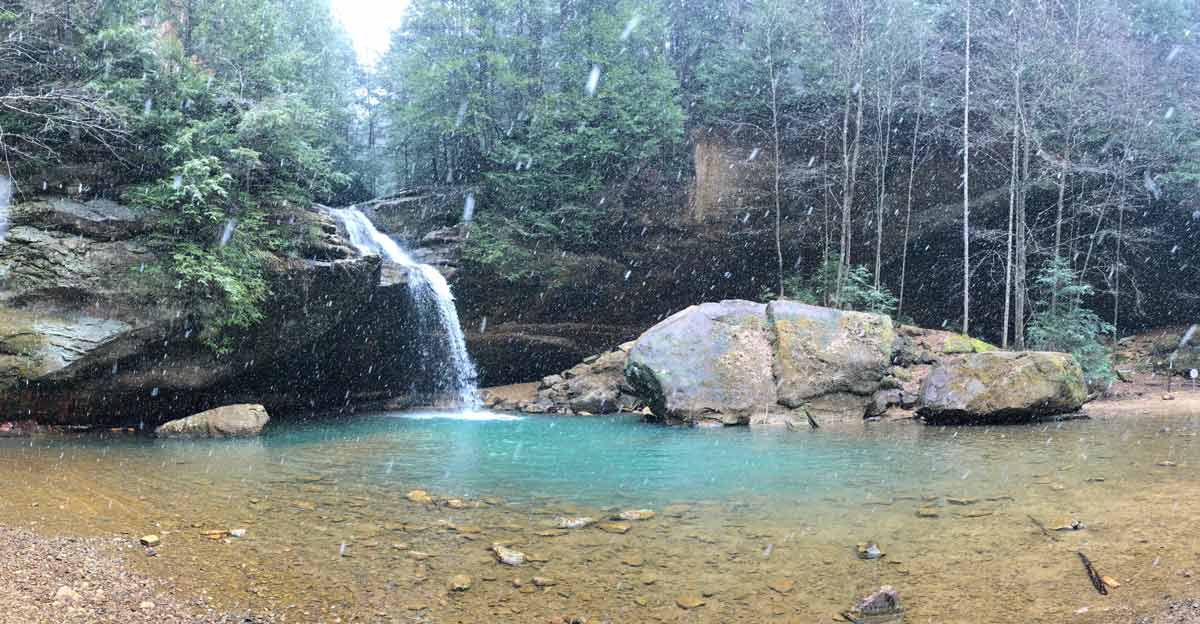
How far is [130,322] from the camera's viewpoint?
39.7 feet

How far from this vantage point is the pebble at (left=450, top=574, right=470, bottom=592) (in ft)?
15.0

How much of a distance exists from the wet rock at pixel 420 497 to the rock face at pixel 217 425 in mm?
6945

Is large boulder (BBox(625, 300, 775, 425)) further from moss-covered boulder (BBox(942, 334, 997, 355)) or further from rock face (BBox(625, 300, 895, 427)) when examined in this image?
moss-covered boulder (BBox(942, 334, 997, 355))

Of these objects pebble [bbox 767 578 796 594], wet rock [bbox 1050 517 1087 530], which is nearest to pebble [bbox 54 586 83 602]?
pebble [bbox 767 578 796 594]

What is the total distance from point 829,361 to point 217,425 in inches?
478

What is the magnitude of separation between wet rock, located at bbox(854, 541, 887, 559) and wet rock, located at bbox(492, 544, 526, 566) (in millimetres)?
2521

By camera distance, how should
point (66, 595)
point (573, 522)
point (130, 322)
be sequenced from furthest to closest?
point (130, 322)
point (573, 522)
point (66, 595)

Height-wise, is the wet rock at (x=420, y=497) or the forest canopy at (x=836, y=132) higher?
the forest canopy at (x=836, y=132)

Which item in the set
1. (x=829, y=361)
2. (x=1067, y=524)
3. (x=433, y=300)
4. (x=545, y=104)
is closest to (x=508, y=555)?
(x=1067, y=524)

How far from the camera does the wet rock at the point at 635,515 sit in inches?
246

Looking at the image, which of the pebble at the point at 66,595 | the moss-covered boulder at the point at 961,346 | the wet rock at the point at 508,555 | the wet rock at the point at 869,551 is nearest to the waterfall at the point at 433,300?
the moss-covered boulder at the point at 961,346

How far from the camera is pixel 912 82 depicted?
20984 millimetres

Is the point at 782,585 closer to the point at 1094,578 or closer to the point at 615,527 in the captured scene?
the point at 615,527

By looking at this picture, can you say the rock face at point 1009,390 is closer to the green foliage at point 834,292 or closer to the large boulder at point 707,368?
the large boulder at point 707,368
